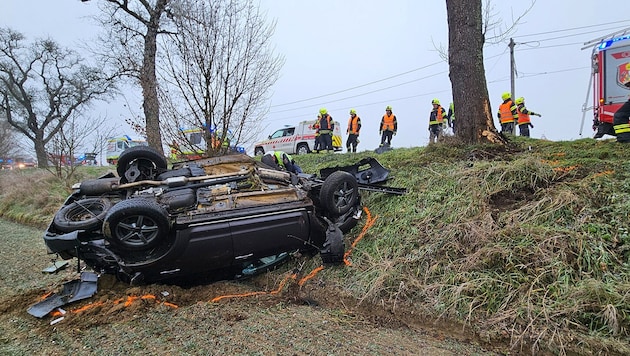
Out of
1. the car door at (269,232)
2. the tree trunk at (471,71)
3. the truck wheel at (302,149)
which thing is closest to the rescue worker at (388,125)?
the truck wheel at (302,149)

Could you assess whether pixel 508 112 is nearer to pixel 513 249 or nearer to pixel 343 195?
pixel 343 195

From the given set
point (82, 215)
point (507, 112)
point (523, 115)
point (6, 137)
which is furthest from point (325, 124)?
point (6, 137)

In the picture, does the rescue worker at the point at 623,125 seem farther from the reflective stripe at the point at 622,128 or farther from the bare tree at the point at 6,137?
the bare tree at the point at 6,137

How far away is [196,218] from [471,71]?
16.2 feet

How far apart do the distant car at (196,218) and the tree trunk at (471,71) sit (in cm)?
264

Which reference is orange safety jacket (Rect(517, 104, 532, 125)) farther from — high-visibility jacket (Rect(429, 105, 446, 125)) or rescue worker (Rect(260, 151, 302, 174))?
rescue worker (Rect(260, 151, 302, 174))

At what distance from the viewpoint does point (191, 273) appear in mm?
4027

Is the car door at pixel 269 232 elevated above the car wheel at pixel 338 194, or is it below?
below

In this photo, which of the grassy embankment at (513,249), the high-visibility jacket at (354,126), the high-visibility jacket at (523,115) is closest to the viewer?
the grassy embankment at (513,249)

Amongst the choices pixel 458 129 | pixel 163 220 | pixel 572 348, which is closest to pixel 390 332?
pixel 572 348

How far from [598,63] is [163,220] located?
11666mm

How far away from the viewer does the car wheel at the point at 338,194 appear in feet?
15.3

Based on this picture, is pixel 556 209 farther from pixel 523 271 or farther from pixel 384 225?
pixel 384 225

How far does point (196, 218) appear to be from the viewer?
3.88 m
